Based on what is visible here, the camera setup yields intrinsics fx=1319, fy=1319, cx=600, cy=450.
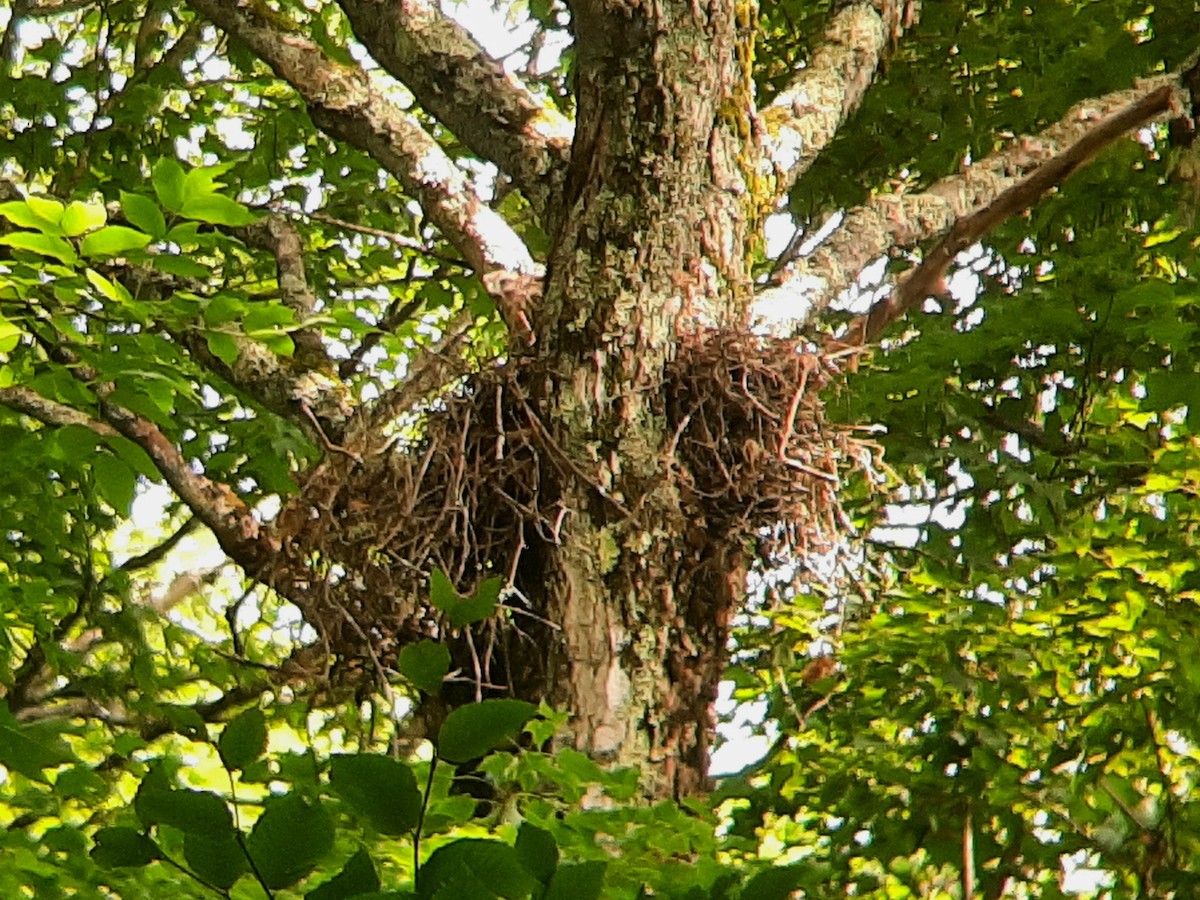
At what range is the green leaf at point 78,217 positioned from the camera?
1.71m

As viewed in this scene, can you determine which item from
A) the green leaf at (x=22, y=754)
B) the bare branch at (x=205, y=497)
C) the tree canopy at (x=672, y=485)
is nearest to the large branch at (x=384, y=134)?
the tree canopy at (x=672, y=485)

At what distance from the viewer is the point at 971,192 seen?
10.4 feet

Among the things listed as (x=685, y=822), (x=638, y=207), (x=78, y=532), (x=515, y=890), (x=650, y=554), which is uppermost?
(x=78, y=532)

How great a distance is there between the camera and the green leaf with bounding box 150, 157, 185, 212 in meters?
1.73

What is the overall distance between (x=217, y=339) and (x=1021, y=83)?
9.84 feet

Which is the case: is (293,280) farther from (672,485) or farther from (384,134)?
(672,485)

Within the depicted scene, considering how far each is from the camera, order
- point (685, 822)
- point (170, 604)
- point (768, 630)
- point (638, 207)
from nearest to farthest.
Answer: point (685, 822) → point (638, 207) → point (768, 630) → point (170, 604)

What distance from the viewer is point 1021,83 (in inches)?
162

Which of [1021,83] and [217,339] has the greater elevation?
[1021,83]

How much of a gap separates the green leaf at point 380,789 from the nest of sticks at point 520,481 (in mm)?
1488

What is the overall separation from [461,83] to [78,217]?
4.27ft

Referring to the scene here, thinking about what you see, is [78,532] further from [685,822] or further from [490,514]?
[685,822]

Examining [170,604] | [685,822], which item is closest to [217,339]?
[685,822]

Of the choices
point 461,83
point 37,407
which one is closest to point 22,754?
point 461,83
